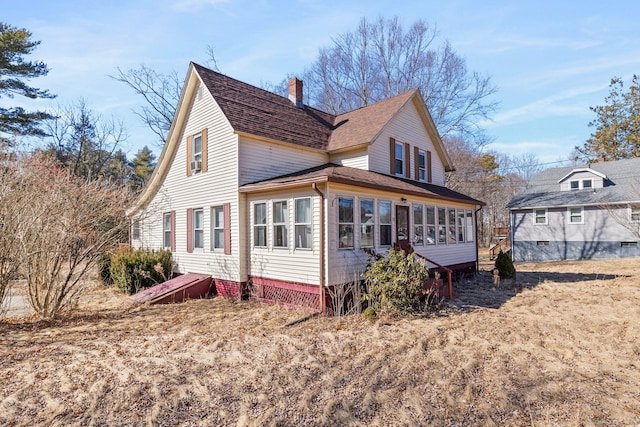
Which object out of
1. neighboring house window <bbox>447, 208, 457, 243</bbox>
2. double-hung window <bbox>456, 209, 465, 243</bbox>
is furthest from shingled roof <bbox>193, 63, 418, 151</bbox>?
double-hung window <bbox>456, 209, 465, 243</bbox>

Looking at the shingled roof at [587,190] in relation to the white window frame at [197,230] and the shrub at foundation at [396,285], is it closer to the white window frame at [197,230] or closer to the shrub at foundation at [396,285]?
the shrub at foundation at [396,285]

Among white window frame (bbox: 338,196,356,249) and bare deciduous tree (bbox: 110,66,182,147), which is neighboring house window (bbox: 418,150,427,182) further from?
bare deciduous tree (bbox: 110,66,182,147)

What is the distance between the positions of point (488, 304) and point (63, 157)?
32521 mm

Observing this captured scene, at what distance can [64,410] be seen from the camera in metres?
4.11

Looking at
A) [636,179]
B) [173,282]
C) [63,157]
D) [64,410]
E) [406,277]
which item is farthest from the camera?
[63,157]

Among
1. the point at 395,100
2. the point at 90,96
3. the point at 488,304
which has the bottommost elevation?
the point at 488,304

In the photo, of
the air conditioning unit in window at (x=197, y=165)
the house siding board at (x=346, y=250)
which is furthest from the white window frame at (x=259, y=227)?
the air conditioning unit in window at (x=197, y=165)

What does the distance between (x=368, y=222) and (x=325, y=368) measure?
4.99 m

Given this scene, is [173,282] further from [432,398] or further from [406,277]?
[432,398]

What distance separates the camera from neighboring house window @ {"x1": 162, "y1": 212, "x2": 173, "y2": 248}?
44.5 ft

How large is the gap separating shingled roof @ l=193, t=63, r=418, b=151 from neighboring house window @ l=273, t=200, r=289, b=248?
2.47m

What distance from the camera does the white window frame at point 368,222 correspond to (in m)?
9.40

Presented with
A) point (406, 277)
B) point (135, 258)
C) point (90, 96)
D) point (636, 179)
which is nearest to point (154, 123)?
point (90, 96)

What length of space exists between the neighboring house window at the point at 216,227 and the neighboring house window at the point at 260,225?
1.52 meters
